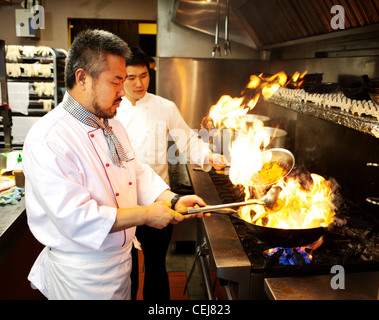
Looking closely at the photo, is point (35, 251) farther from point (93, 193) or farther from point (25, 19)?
point (25, 19)

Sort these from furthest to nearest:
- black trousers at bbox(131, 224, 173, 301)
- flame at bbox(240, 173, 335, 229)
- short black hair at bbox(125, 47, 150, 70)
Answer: black trousers at bbox(131, 224, 173, 301), short black hair at bbox(125, 47, 150, 70), flame at bbox(240, 173, 335, 229)

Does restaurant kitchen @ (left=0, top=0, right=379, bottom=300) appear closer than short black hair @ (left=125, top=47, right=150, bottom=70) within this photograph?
Yes

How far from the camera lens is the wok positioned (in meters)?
1.68

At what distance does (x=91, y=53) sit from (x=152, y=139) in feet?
4.69

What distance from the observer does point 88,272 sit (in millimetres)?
1672

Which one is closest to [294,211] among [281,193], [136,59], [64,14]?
[281,193]

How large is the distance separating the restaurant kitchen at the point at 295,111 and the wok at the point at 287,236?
21 millimetres

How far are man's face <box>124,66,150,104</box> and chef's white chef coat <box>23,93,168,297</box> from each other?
1049 mm

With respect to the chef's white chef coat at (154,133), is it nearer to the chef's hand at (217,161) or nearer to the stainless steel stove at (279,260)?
the chef's hand at (217,161)

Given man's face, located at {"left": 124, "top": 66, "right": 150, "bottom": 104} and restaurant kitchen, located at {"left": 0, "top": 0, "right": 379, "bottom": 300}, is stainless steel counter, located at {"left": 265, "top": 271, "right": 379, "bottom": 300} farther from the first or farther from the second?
man's face, located at {"left": 124, "top": 66, "right": 150, "bottom": 104}

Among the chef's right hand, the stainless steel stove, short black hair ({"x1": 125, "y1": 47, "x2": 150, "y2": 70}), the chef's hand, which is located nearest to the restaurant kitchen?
the stainless steel stove

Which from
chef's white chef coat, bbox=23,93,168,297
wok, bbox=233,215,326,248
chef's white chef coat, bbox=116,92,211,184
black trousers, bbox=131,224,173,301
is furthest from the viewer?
chef's white chef coat, bbox=116,92,211,184
